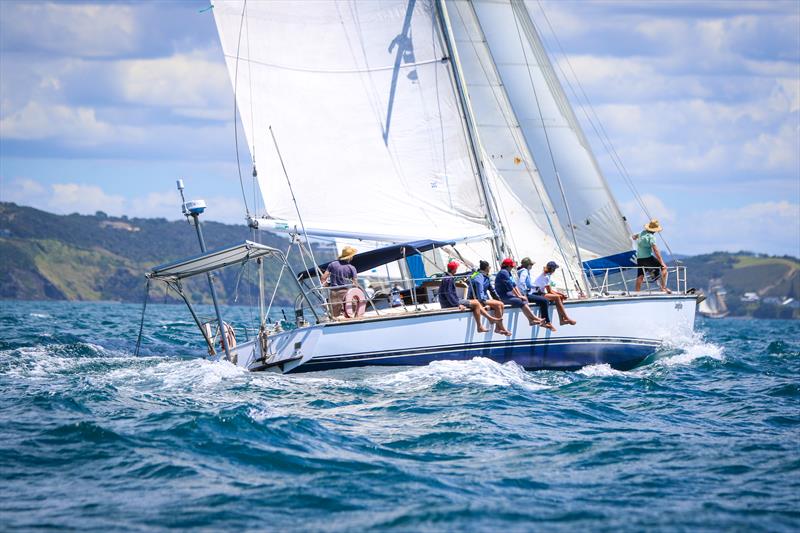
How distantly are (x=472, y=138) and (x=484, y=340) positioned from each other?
15.3 ft

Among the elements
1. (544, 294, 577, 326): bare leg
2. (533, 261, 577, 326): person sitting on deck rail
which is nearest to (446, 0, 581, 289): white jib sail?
(533, 261, 577, 326): person sitting on deck rail

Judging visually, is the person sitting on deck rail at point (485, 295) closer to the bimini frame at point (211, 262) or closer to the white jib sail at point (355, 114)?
the white jib sail at point (355, 114)

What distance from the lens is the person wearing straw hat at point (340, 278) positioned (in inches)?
814

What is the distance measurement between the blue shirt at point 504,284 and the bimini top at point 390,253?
1.64m

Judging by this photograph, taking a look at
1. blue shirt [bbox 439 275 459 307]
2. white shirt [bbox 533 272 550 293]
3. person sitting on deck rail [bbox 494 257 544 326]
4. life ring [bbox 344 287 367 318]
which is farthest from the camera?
white shirt [bbox 533 272 550 293]

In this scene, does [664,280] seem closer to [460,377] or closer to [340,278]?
[460,377]

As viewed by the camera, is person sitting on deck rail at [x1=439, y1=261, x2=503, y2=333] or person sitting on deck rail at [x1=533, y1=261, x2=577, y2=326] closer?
person sitting on deck rail at [x1=439, y1=261, x2=503, y2=333]

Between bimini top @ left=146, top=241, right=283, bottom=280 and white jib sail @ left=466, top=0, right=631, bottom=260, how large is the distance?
799cm

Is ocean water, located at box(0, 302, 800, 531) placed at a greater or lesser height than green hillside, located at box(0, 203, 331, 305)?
lesser

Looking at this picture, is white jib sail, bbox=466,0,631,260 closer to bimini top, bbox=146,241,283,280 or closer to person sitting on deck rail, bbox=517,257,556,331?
person sitting on deck rail, bbox=517,257,556,331

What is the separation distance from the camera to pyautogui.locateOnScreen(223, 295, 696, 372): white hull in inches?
766

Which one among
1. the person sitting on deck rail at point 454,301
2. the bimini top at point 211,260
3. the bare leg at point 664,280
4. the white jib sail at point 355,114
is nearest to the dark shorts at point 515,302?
the person sitting on deck rail at point 454,301

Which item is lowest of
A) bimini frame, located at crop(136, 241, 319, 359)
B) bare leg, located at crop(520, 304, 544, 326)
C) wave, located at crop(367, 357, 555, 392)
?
wave, located at crop(367, 357, 555, 392)

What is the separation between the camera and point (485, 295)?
2062 centimetres
